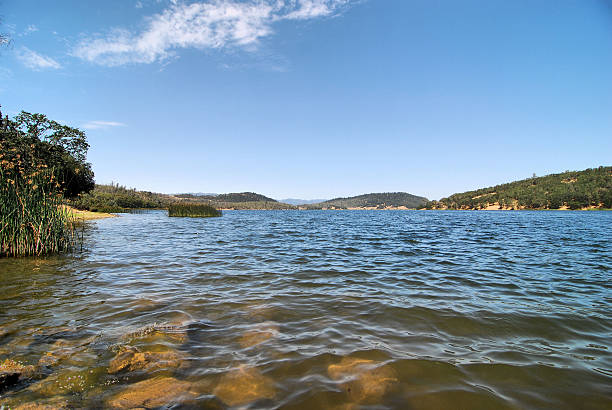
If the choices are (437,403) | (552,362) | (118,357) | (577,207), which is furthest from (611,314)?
(577,207)

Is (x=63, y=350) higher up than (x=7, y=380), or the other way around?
(x=7, y=380)

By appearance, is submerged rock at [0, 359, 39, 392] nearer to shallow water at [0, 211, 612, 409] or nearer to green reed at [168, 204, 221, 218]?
shallow water at [0, 211, 612, 409]

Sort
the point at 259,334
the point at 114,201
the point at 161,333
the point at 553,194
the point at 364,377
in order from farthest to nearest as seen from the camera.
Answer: the point at 553,194 → the point at 114,201 → the point at 259,334 → the point at 161,333 → the point at 364,377

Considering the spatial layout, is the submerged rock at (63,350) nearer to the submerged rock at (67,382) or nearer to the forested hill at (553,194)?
the submerged rock at (67,382)

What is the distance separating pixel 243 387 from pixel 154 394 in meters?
1.05

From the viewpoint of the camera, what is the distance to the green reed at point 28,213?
11.1 m

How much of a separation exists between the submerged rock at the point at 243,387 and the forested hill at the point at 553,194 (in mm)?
152375

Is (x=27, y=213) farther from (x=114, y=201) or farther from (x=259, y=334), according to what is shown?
(x=114, y=201)

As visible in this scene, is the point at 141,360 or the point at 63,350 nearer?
the point at 141,360

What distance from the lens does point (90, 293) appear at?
736 cm

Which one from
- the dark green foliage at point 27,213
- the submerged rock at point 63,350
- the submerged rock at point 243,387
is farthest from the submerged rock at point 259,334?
the dark green foliage at point 27,213

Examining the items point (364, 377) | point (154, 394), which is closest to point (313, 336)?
point (364, 377)

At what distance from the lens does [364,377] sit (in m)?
3.79

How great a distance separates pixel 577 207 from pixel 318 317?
153 meters
